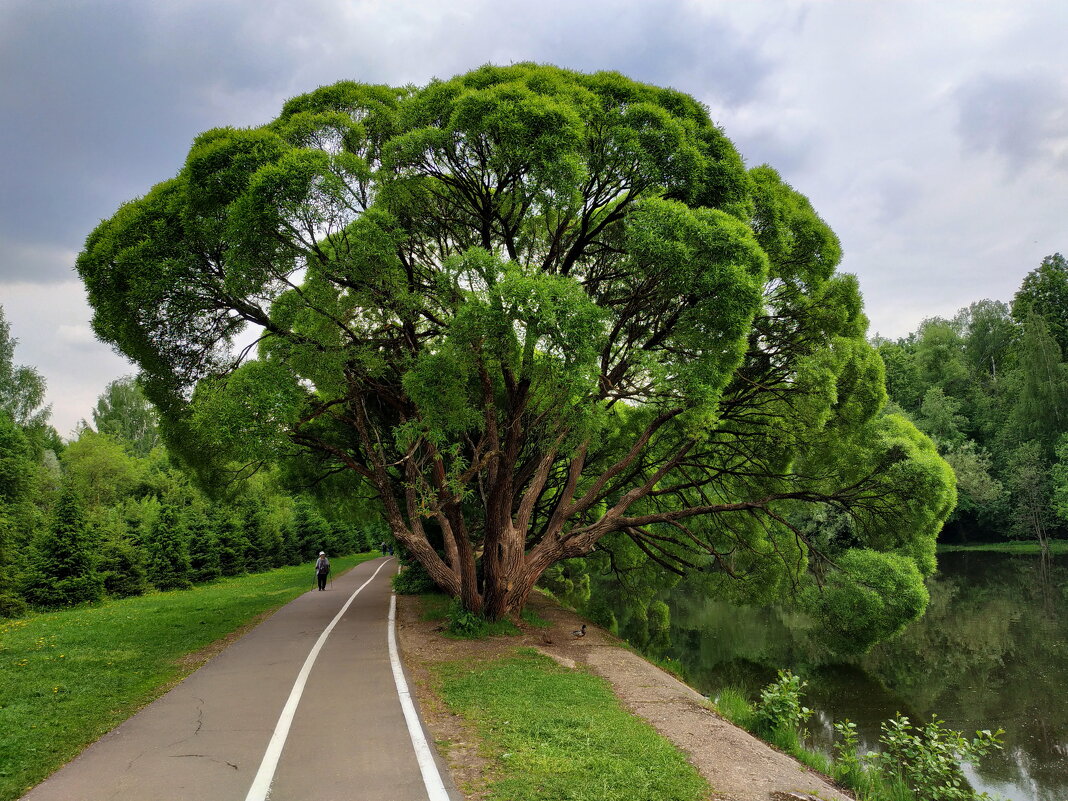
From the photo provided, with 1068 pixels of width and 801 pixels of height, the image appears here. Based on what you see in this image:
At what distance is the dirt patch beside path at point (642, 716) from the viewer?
5.32 metres

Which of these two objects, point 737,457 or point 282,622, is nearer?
point 282,622

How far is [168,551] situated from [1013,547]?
55416mm

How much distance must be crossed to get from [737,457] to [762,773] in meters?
11.1

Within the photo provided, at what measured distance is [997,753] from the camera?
11.0m

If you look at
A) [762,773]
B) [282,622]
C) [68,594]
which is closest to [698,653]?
[282,622]

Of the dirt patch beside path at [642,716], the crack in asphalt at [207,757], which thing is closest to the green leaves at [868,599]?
the dirt patch beside path at [642,716]

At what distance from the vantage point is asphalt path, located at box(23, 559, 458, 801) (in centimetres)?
479

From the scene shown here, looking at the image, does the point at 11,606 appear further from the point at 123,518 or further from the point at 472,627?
the point at 472,627

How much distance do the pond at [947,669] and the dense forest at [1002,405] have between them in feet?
59.5

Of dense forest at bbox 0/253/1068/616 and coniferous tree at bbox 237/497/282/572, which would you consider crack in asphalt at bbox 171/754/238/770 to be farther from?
coniferous tree at bbox 237/497/282/572

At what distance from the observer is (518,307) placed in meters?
8.42

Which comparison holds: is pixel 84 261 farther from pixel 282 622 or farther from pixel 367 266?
pixel 282 622

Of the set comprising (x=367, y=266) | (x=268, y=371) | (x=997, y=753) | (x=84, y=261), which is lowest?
(x=997, y=753)

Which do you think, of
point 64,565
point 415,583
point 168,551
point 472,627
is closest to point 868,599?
point 472,627
